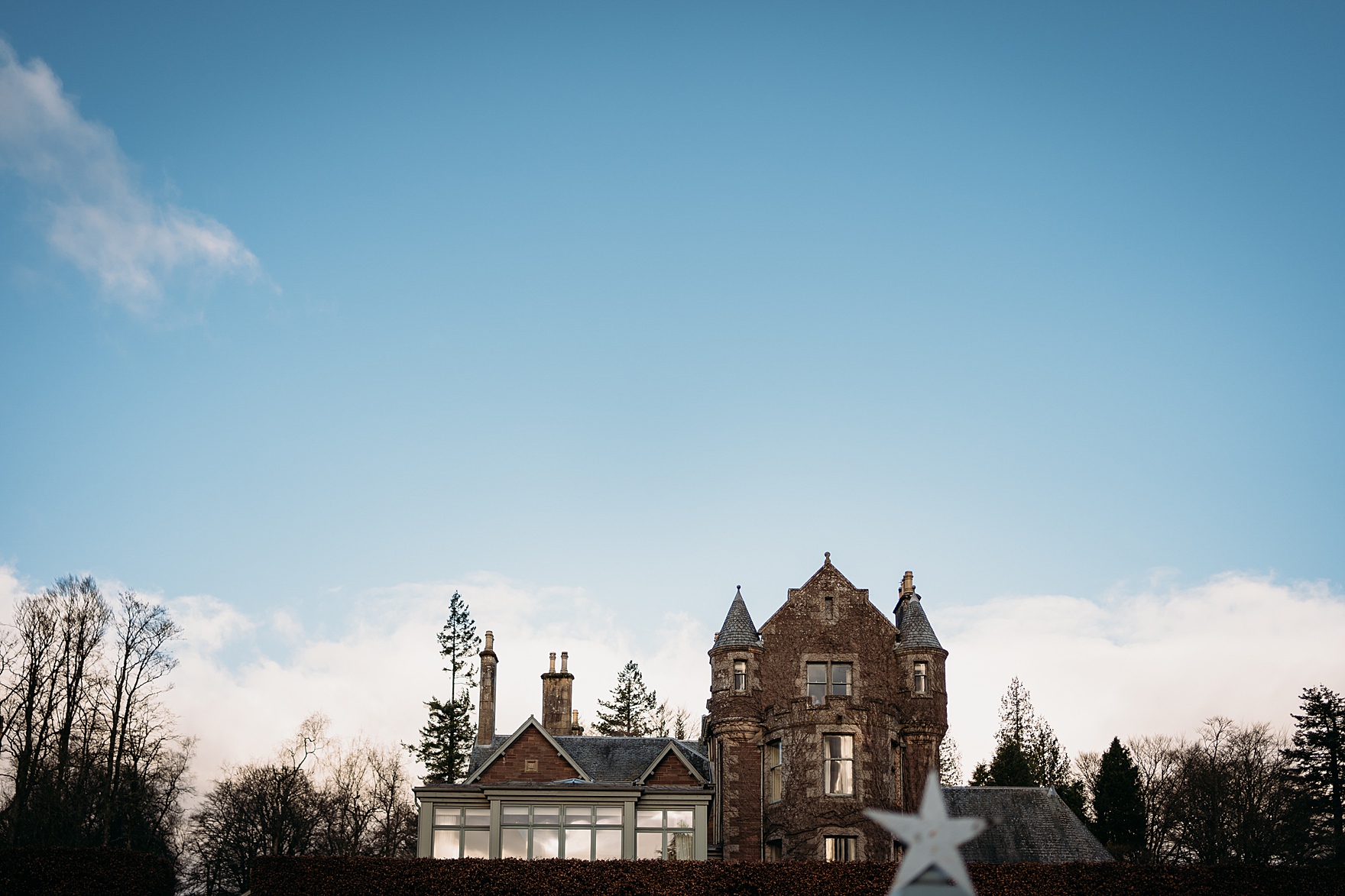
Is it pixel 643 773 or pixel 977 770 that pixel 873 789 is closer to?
pixel 643 773

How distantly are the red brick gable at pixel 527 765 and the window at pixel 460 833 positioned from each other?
128cm

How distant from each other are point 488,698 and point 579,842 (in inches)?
341

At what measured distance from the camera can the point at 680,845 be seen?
1559 inches

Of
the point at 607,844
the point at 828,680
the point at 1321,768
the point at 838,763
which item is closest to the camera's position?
the point at 607,844

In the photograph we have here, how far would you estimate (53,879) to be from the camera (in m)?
33.8

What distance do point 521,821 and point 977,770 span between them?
1586 inches

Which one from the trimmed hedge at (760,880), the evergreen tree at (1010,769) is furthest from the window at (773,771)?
the evergreen tree at (1010,769)

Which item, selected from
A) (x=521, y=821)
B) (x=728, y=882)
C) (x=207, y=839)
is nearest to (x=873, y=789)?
(x=728, y=882)

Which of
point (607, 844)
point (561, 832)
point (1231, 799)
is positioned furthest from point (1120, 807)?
point (561, 832)

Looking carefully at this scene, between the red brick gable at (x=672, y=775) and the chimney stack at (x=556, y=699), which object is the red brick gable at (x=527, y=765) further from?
the chimney stack at (x=556, y=699)

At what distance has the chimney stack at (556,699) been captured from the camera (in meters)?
46.9

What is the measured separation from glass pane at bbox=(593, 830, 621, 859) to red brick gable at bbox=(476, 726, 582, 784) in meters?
2.10

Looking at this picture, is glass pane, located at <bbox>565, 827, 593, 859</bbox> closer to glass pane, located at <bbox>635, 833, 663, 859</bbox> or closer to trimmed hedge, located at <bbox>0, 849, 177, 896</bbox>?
glass pane, located at <bbox>635, 833, 663, 859</bbox>

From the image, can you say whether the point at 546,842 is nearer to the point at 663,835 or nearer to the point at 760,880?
the point at 663,835
